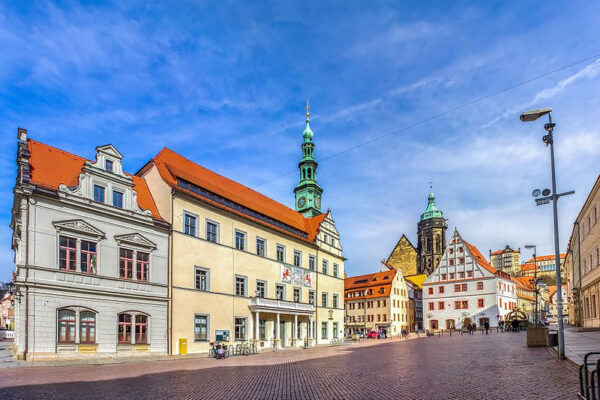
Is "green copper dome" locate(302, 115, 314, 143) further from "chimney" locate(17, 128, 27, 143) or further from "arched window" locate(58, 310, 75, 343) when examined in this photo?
"arched window" locate(58, 310, 75, 343)

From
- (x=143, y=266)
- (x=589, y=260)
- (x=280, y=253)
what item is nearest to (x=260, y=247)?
(x=280, y=253)

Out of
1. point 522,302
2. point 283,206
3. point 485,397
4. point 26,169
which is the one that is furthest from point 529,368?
point 522,302

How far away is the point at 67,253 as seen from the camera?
24.8m

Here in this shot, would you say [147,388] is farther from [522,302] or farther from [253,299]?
[522,302]

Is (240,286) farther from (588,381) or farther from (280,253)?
(588,381)

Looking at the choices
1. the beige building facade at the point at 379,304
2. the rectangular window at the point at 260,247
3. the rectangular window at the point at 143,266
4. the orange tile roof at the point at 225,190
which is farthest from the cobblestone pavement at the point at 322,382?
the beige building facade at the point at 379,304

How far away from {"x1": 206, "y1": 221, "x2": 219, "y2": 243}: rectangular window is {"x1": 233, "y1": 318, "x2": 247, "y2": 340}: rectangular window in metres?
6.92

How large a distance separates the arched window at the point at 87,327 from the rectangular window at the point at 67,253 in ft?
9.09

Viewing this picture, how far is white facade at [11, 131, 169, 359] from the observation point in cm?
2311

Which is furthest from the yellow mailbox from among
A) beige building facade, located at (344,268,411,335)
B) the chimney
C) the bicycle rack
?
beige building facade, located at (344,268,411,335)

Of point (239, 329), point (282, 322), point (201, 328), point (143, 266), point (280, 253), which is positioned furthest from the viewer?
point (280, 253)

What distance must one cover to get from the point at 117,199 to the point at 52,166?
4.16 m

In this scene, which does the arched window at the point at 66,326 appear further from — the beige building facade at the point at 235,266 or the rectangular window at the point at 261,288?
the rectangular window at the point at 261,288

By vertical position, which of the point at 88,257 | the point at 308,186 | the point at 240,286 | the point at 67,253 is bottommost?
the point at 240,286
